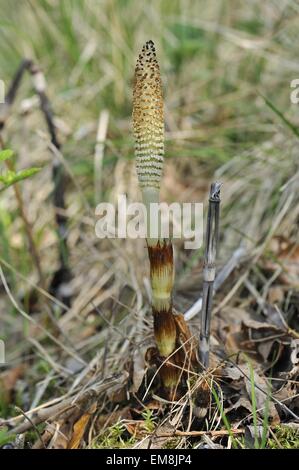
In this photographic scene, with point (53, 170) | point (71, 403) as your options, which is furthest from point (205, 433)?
point (53, 170)

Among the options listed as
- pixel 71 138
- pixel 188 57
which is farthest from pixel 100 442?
pixel 188 57

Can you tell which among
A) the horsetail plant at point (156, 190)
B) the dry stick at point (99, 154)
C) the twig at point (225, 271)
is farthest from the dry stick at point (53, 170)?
the horsetail plant at point (156, 190)

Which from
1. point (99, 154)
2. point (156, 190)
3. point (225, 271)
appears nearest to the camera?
point (156, 190)

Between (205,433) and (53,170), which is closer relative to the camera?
(205,433)

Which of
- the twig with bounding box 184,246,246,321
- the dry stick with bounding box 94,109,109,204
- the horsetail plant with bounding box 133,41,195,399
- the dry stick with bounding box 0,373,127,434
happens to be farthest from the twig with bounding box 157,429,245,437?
the dry stick with bounding box 94,109,109,204

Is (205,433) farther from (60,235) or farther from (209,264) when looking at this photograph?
(60,235)

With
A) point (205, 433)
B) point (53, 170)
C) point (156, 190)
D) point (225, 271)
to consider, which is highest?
point (53, 170)

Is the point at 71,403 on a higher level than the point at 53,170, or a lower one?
lower
